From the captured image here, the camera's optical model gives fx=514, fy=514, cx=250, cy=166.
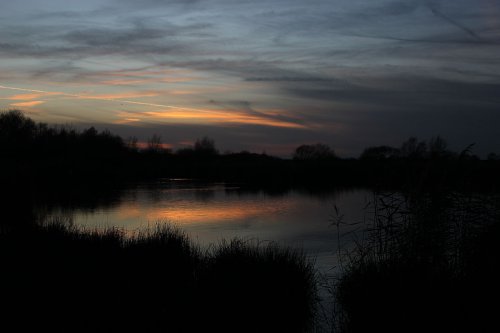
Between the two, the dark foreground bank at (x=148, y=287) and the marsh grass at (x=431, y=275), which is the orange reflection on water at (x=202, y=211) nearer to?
the dark foreground bank at (x=148, y=287)

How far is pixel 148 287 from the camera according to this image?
8.80 m

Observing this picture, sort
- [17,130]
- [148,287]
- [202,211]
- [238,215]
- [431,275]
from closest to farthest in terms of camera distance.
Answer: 1. [431,275]
2. [148,287]
3. [238,215]
4. [202,211]
5. [17,130]

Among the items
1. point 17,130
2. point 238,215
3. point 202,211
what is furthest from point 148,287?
point 17,130

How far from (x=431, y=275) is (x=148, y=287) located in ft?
15.4

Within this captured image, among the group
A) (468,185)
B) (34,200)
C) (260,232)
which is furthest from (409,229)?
(34,200)

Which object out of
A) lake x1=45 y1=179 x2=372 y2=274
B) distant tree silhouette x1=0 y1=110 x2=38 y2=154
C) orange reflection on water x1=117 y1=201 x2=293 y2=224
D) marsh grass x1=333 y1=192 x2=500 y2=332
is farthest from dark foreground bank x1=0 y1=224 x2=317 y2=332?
distant tree silhouette x1=0 y1=110 x2=38 y2=154

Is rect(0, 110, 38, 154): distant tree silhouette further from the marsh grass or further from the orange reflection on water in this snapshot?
the marsh grass

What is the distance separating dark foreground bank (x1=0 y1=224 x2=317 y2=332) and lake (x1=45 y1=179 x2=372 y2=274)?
302 cm

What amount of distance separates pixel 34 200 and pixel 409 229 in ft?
83.8

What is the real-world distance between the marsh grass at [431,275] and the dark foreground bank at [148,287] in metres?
1.05

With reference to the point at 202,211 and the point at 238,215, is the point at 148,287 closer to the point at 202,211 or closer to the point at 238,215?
the point at 238,215

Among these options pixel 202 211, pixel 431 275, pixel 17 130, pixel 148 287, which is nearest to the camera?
pixel 431 275

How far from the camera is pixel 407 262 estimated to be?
8703 millimetres

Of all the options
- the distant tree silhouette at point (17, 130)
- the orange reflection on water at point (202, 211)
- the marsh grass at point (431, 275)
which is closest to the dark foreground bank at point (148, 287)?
the marsh grass at point (431, 275)
